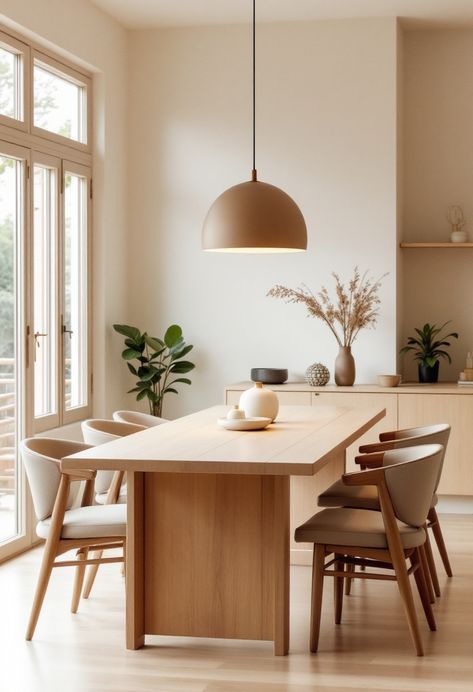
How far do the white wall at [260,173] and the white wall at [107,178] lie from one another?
0.15 metres

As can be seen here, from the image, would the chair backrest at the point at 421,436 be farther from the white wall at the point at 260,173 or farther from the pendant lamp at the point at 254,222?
the white wall at the point at 260,173

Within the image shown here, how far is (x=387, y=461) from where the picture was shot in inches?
184

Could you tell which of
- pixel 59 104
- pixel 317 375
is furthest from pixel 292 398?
pixel 59 104

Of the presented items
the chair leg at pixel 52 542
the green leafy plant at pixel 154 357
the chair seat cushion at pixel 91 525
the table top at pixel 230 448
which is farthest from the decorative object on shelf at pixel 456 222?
the chair leg at pixel 52 542

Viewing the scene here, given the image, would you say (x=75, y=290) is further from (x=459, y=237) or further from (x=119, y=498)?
(x=459, y=237)

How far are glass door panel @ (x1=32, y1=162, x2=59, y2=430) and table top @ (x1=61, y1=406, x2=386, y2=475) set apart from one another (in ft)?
4.19

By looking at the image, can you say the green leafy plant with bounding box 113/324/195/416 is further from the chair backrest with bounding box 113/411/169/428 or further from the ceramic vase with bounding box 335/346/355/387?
the chair backrest with bounding box 113/411/169/428

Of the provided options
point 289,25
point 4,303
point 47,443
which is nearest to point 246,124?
point 289,25

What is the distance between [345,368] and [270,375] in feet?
1.68

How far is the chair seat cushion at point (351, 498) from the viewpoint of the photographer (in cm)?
486

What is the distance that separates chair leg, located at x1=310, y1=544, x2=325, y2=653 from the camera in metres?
4.16

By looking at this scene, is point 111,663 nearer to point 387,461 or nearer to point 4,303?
point 387,461

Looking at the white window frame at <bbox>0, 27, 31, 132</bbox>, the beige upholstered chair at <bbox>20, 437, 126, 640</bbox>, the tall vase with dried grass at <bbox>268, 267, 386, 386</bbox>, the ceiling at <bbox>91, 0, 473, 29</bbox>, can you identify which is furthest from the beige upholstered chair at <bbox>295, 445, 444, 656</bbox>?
the ceiling at <bbox>91, 0, 473, 29</bbox>

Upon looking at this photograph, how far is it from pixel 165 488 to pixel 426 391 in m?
2.98
